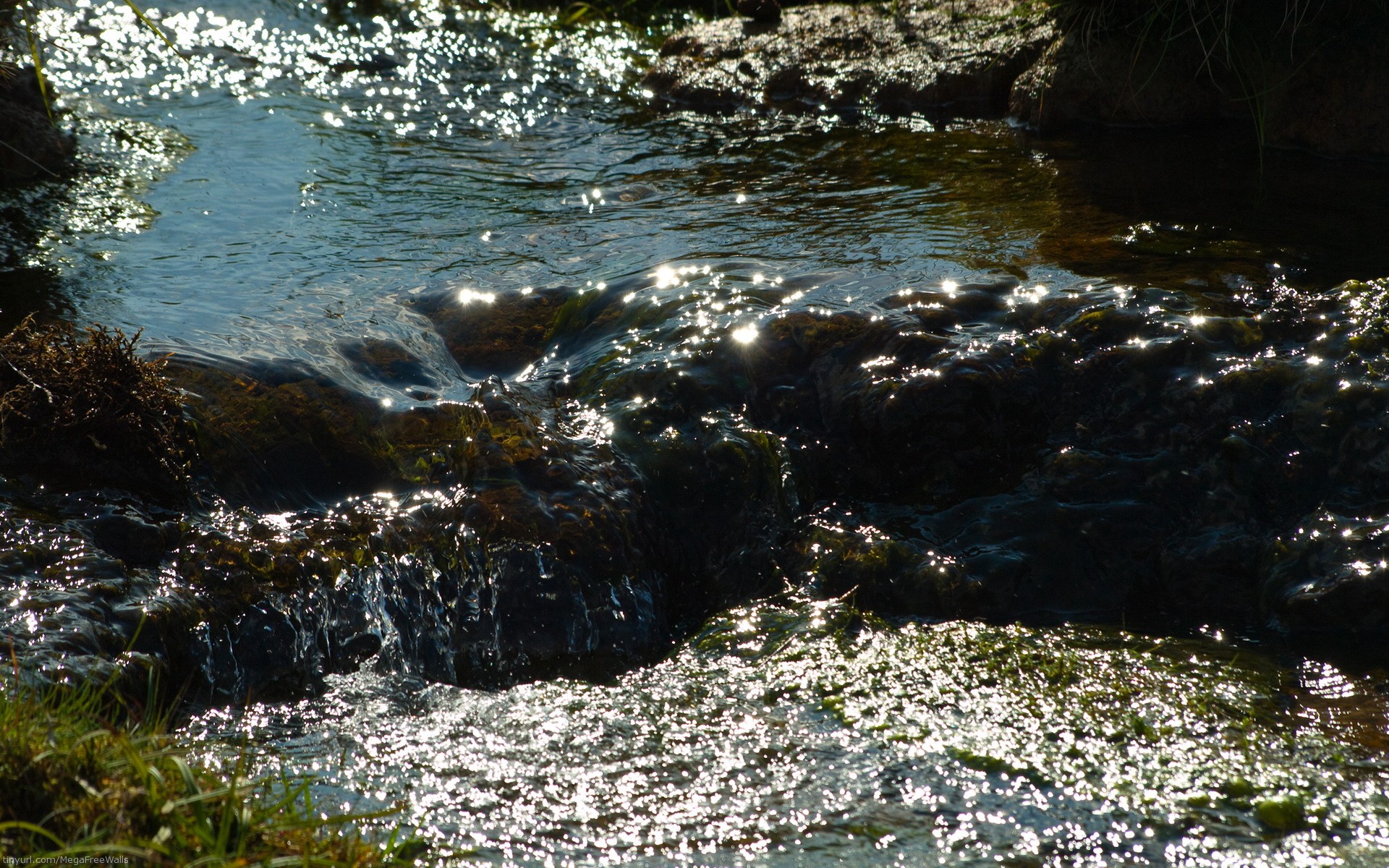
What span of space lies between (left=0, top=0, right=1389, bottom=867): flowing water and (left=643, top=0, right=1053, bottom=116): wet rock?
1963 millimetres

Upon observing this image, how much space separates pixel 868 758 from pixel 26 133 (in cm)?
594

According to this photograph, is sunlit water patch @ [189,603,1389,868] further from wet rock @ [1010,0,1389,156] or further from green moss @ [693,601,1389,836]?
wet rock @ [1010,0,1389,156]

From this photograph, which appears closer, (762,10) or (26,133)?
(26,133)

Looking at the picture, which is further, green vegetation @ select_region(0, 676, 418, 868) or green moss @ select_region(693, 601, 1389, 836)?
green moss @ select_region(693, 601, 1389, 836)

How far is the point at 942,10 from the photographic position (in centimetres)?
866

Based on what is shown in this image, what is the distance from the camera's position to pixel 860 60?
8.32 m

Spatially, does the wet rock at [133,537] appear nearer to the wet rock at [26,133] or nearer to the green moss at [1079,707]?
the green moss at [1079,707]

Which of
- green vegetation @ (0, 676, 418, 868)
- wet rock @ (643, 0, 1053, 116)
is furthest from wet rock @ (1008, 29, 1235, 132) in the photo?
green vegetation @ (0, 676, 418, 868)

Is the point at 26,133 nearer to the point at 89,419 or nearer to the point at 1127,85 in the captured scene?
the point at 89,419

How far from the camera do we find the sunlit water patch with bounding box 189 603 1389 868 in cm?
239

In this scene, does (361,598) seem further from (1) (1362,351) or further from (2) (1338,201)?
(2) (1338,201)

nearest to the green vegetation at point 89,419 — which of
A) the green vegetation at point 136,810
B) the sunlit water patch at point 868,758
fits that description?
the sunlit water patch at point 868,758

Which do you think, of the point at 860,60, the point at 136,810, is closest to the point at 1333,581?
the point at 136,810

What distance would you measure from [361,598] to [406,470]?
591 millimetres
